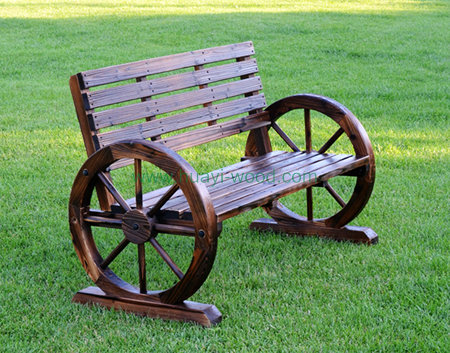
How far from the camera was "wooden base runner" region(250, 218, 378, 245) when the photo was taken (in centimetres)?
415

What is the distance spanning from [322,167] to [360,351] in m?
1.33

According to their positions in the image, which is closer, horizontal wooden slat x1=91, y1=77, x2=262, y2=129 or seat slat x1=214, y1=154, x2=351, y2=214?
seat slat x1=214, y1=154, x2=351, y2=214

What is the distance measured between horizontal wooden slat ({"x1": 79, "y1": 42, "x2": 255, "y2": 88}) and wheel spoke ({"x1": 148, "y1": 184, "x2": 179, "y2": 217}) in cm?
80

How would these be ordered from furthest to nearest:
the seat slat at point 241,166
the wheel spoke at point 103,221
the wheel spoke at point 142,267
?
the seat slat at point 241,166, the wheel spoke at point 103,221, the wheel spoke at point 142,267

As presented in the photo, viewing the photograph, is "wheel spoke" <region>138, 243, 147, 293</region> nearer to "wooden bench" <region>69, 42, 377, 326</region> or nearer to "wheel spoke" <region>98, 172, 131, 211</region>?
"wooden bench" <region>69, 42, 377, 326</region>

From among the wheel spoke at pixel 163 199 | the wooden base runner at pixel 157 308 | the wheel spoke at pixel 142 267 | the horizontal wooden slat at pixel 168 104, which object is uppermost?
the horizontal wooden slat at pixel 168 104

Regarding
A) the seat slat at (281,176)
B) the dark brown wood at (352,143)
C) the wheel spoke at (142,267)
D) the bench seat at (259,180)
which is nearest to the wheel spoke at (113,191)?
the bench seat at (259,180)

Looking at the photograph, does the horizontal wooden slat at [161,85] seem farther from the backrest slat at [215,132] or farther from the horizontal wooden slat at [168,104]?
the backrest slat at [215,132]

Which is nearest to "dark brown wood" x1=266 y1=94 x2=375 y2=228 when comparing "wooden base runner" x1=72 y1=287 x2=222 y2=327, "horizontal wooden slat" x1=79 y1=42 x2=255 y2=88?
"horizontal wooden slat" x1=79 y1=42 x2=255 y2=88

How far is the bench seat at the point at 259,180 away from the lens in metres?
3.29

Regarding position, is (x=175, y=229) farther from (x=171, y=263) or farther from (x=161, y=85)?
(x=161, y=85)

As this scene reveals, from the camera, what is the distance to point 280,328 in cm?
312

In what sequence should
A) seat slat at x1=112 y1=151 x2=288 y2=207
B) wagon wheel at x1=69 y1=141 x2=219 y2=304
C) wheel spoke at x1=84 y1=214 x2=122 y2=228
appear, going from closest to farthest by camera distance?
1. wagon wheel at x1=69 y1=141 x2=219 y2=304
2. wheel spoke at x1=84 y1=214 x2=122 y2=228
3. seat slat at x1=112 y1=151 x2=288 y2=207

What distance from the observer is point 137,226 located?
3.25 meters
